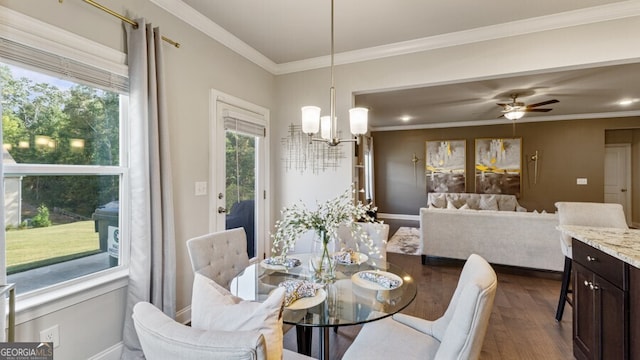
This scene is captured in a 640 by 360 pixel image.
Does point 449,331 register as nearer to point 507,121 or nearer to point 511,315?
point 511,315

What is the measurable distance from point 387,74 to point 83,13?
266 cm

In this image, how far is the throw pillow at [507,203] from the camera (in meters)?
6.20

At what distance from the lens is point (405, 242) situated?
222 inches

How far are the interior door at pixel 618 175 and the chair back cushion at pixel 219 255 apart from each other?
Result: 8.66 metres

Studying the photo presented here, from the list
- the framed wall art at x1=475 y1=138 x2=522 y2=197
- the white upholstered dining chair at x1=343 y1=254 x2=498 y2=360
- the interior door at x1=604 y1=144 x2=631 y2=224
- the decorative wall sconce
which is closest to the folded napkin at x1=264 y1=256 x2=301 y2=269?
the white upholstered dining chair at x1=343 y1=254 x2=498 y2=360

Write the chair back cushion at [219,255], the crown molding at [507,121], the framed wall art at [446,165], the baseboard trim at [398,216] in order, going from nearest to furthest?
the chair back cushion at [219,255], the crown molding at [507,121], the framed wall art at [446,165], the baseboard trim at [398,216]

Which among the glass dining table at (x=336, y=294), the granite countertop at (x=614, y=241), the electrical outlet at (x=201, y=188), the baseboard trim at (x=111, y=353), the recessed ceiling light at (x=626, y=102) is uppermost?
the recessed ceiling light at (x=626, y=102)

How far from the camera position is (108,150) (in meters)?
2.04

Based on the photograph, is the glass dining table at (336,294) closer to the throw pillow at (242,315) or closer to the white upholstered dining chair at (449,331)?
the white upholstered dining chair at (449,331)

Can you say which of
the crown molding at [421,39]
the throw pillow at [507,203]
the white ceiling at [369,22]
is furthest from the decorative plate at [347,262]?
the throw pillow at [507,203]

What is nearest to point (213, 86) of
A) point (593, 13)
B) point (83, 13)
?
point (83, 13)

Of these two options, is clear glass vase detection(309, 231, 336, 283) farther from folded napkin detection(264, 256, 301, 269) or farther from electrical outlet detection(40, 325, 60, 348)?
electrical outlet detection(40, 325, 60, 348)

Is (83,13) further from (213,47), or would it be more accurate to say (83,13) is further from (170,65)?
(213,47)

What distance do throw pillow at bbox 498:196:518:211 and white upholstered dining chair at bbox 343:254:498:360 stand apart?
5654 mm
